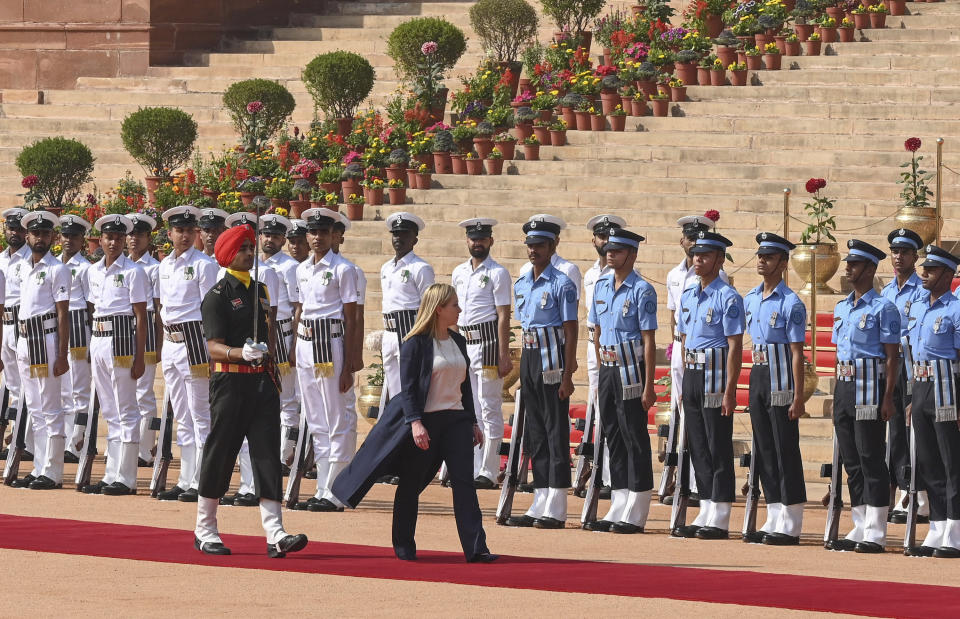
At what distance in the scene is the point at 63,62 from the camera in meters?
30.5

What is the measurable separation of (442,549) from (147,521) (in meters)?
2.52

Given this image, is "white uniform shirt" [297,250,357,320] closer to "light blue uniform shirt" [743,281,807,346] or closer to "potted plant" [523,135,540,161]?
"light blue uniform shirt" [743,281,807,346]

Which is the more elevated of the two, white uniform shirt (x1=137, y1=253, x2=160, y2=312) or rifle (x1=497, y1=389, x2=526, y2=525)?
white uniform shirt (x1=137, y1=253, x2=160, y2=312)

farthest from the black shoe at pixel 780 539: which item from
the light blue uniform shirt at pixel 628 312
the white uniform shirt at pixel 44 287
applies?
the white uniform shirt at pixel 44 287

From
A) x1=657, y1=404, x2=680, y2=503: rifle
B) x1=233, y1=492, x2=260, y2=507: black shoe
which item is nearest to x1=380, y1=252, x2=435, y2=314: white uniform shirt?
x1=233, y1=492, x2=260, y2=507: black shoe

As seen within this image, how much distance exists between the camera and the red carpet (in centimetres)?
1005

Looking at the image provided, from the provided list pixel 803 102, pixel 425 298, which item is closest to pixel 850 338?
pixel 425 298

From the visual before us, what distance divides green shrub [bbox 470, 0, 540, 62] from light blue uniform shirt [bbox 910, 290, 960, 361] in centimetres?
1490

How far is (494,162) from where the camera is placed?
23.5m

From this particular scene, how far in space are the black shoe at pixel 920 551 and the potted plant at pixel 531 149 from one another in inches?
474

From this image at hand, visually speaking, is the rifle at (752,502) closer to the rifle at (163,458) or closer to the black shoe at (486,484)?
the black shoe at (486,484)

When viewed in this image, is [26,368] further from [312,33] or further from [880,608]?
[312,33]

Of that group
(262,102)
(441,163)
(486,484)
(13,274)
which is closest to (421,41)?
(262,102)

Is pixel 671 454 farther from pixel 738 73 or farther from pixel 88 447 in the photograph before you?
pixel 738 73
